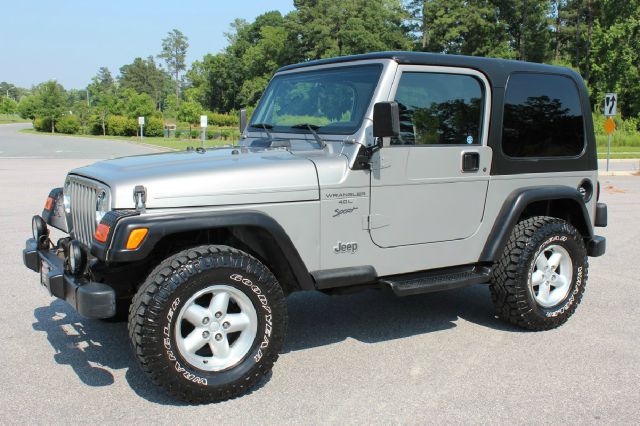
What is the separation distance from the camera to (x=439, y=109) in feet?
14.9

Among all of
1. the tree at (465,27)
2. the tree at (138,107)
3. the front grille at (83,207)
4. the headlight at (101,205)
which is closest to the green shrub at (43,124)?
the tree at (138,107)

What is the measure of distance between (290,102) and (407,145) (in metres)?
1.14

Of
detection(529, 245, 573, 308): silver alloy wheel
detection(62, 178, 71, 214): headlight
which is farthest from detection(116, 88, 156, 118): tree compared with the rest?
detection(529, 245, 573, 308): silver alloy wheel

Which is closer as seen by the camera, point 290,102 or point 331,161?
point 331,161

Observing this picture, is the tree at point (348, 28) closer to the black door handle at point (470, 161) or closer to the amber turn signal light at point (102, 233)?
the black door handle at point (470, 161)

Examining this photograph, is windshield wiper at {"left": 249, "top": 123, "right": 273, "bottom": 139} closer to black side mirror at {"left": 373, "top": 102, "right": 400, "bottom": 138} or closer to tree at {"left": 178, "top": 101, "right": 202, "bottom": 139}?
black side mirror at {"left": 373, "top": 102, "right": 400, "bottom": 138}

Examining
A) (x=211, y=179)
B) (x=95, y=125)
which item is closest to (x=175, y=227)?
(x=211, y=179)

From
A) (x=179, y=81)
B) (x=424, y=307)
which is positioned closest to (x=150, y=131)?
(x=424, y=307)

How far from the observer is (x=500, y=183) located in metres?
4.80

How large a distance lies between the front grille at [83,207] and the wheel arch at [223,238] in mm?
451

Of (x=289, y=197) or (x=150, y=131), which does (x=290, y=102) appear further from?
(x=150, y=131)

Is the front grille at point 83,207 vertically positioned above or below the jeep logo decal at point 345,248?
above

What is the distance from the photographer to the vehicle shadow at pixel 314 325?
14.0 feet

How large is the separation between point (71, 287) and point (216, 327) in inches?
34.2
